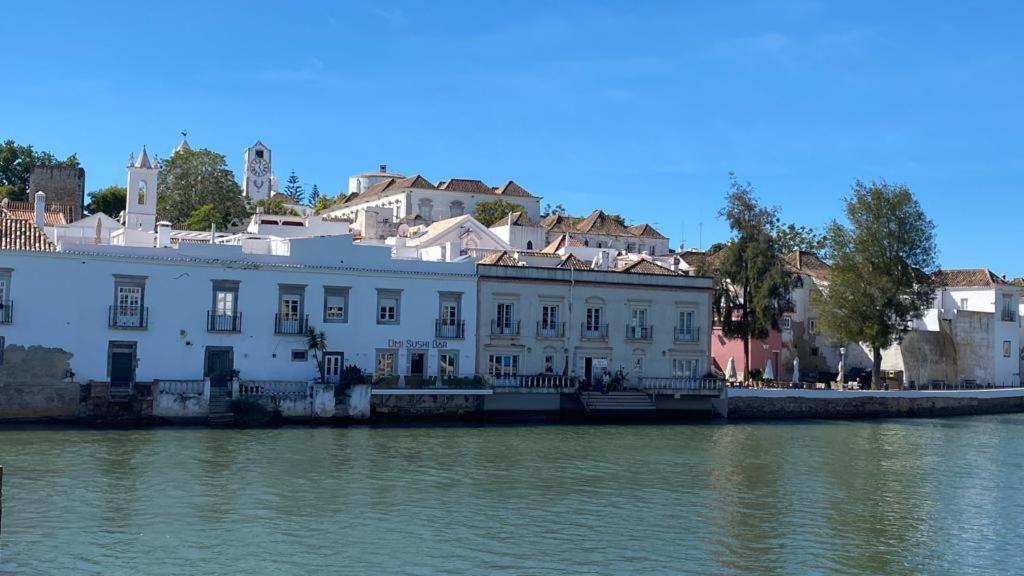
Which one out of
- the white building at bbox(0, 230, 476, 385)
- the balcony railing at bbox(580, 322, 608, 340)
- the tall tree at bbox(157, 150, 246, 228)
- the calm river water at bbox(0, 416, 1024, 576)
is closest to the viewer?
the calm river water at bbox(0, 416, 1024, 576)

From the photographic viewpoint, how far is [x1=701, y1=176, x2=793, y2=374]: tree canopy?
54.0m

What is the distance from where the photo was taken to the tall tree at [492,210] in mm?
94875

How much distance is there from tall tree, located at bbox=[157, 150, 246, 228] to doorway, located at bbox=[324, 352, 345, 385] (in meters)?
46.7

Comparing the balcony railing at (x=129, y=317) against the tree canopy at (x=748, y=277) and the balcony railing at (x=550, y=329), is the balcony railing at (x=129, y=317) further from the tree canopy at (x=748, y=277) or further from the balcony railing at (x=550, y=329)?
the tree canopy at (x=748, y=277)

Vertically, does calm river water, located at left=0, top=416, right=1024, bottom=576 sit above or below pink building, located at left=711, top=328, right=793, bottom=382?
below

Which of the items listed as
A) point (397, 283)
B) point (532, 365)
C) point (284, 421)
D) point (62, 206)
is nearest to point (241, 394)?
point (284, 421)

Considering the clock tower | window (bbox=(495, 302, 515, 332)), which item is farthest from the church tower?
the clock tower

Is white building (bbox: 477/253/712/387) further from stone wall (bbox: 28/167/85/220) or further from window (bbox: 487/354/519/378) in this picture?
stone wall (bbox: 28/167/85/220)

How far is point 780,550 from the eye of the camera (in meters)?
21.1

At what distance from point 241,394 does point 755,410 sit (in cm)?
2188

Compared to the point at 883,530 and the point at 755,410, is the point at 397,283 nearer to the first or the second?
the point at 755,410

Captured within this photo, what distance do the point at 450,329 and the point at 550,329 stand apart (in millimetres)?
4322

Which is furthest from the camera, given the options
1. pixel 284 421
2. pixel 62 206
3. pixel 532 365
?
pixel 62 206

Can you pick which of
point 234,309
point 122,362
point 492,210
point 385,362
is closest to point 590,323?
Answer: point 385,362
